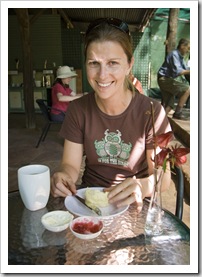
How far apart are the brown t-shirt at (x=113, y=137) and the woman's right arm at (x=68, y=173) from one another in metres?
0.04

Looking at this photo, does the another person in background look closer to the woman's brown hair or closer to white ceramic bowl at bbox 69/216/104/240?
the woman's brown hair

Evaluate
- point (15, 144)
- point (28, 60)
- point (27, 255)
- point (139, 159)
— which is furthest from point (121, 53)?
point (28, 60)

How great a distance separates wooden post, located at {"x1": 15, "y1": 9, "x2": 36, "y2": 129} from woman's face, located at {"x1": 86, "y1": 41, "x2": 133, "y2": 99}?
16.6 ft

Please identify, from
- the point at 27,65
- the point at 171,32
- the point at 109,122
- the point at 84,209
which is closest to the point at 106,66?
the point at 109,122

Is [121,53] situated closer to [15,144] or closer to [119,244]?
[119,244]

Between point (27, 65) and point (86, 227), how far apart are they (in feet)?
18.6

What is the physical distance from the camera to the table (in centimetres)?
90

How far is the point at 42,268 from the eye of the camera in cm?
89

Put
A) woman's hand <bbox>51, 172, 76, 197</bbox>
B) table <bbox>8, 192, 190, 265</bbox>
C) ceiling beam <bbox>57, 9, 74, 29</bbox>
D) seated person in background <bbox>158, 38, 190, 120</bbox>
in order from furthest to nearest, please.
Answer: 1. ceiling beam <bbox>57, 9, 74, 29</bbox>
2. seated person in background <bbox>158, 38, 190, 120</bbox>
3. woman's hand <bbox>51, 172, 76, 197</bbox>
4. table <bbox>8, 192, 190, 265</bbox>

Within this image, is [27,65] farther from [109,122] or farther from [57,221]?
[57,221]

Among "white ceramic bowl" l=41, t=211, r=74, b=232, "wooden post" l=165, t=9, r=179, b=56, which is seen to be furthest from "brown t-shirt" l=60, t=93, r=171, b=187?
"wooden post" l=165, t=9, r=179, b=56

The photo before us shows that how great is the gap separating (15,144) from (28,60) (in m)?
2.06

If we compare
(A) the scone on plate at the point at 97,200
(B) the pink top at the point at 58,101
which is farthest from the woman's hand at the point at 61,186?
(B) the pink top at the point at 58,101

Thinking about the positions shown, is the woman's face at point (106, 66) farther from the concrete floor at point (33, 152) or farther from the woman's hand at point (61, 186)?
the concrete floor at point (33, 152)
